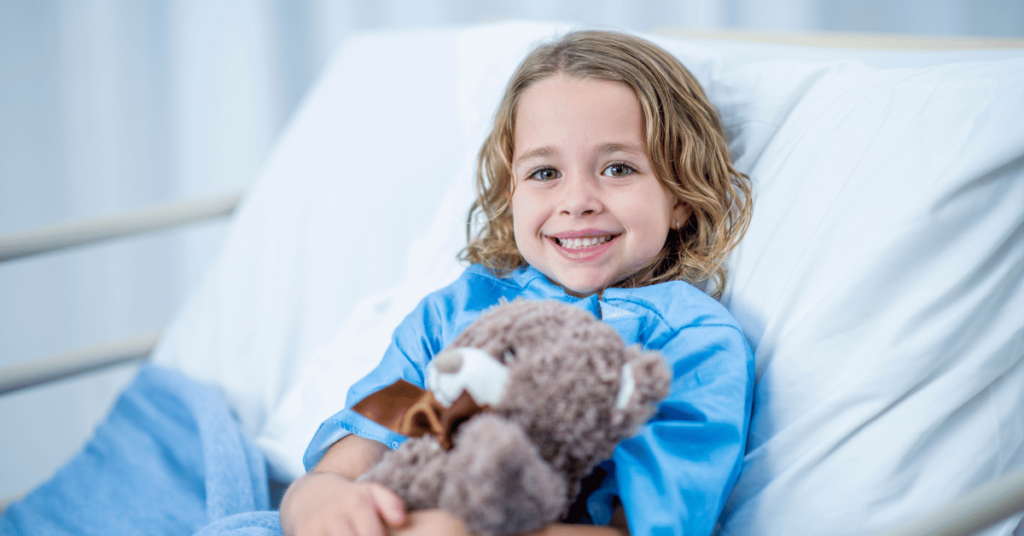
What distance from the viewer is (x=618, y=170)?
2.43ft

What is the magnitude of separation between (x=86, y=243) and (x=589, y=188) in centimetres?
72

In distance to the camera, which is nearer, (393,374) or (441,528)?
(441,528)


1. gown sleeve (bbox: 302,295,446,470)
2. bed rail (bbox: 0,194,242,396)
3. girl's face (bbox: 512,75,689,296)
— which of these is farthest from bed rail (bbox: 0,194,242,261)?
girl's face (bbox: 512,75,689,296)

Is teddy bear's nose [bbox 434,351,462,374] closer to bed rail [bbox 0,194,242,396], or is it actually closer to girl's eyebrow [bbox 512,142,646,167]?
girl's eyebrow [bbox 512,142,646,167]

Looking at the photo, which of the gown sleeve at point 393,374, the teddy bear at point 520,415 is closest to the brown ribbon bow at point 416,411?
the teddy bear at point 520,415

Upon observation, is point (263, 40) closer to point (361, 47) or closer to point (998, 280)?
point (361, 47)

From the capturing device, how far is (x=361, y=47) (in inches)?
54.6

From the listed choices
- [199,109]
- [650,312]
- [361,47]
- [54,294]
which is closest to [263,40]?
[199,109]

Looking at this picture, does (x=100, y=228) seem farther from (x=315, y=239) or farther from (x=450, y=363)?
(x=450, y=363)

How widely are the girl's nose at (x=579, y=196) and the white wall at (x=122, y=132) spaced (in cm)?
130

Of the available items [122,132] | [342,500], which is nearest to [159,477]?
[342,500]

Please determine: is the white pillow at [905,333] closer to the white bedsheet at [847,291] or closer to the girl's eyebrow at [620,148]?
the white bedsheet at [847,291]

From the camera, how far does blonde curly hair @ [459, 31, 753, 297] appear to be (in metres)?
0.76

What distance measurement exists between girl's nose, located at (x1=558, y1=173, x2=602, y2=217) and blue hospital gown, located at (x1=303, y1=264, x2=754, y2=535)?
0.09m
